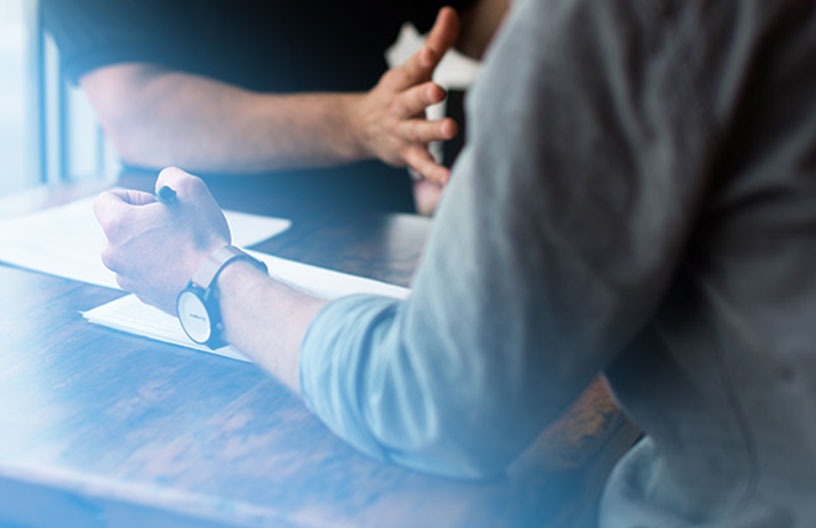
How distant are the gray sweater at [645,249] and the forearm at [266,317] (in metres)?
0.13

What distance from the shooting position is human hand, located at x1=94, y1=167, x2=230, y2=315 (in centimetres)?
76

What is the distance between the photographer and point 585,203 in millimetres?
452

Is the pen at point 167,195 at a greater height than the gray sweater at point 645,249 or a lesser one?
lesser

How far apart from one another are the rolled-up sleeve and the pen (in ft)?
1.18

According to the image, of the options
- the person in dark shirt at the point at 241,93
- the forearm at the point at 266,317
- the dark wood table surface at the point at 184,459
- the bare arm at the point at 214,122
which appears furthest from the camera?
the bare arm at the point at 214,122

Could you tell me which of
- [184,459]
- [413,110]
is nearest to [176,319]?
[184,459]

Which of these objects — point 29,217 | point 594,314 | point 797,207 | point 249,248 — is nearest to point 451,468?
point 594,314

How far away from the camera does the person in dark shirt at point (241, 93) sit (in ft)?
4.40

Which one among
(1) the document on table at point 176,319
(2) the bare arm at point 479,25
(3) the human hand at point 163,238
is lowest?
(1) the document on table at point 176,319

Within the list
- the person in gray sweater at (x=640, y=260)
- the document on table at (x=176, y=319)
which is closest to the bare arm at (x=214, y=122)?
the document on table at (x=176, y=319)

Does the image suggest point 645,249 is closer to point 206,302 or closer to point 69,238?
point 206,302

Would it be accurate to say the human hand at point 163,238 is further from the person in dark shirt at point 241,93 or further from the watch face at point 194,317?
the person in dark shirt at point 241,93

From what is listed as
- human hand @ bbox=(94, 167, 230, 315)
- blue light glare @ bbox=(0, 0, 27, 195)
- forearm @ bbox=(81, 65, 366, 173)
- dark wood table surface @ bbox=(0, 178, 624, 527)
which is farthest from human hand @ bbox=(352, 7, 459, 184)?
blue light glare @ bbox=(0, 0, 27, 195)

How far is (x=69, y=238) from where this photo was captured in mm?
1051
